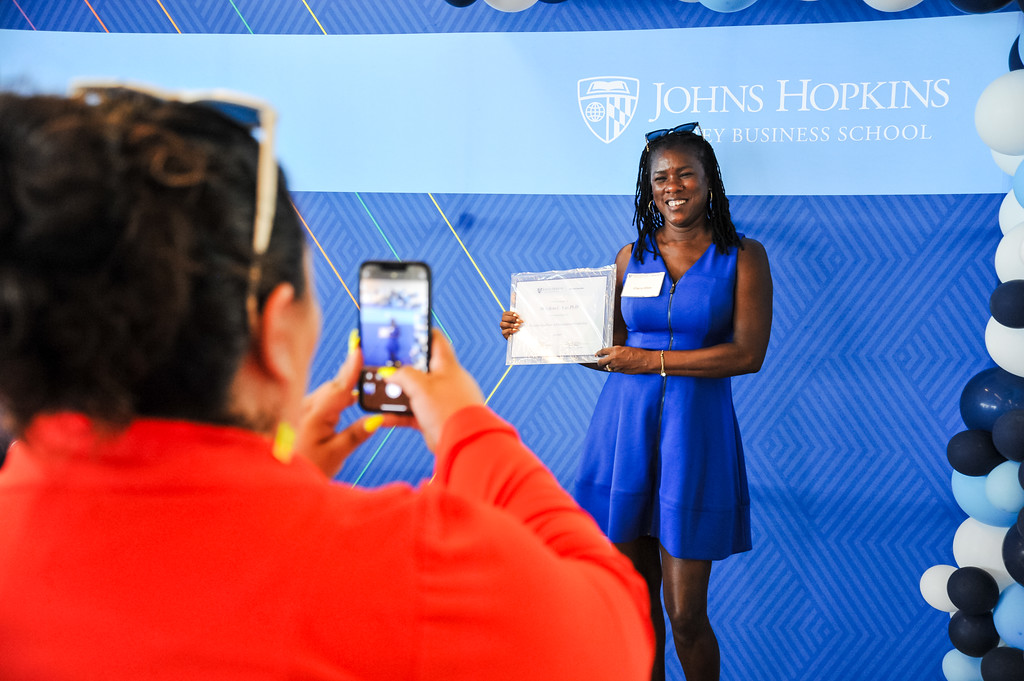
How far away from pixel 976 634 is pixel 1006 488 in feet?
1.63

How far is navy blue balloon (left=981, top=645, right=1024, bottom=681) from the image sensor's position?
2111 mm

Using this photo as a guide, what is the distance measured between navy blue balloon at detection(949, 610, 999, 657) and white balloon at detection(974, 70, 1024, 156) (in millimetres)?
1405

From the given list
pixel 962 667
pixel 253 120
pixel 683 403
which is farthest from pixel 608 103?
pixel 253 120

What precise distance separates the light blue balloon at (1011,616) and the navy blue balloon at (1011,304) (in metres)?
0.79

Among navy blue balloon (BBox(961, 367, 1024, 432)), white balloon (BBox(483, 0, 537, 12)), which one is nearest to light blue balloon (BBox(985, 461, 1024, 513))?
navy blue balloon (BBox(961, 367, 1024, 432))

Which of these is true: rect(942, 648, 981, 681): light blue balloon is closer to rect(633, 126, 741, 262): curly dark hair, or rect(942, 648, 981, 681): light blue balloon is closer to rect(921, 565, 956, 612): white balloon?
rect(921, 565, 956, 612): white balloon

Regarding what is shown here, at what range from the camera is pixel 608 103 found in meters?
3.02

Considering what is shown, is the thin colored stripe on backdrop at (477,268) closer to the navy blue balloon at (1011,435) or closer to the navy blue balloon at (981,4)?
the navy blue balloon at (1011,435)

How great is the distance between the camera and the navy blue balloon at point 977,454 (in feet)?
Answer: 7.44

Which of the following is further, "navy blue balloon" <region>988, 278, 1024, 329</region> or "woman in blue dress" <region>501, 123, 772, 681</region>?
"woman in blue dress" <region>501, 123, 772, 681</region>

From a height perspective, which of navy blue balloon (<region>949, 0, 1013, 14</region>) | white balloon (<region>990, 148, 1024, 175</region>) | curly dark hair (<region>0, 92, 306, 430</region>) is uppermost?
navy blue balloon (<region>949, 0, 1013, 14</region>)

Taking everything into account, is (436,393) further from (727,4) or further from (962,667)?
(962,667)

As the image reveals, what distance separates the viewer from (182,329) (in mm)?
527

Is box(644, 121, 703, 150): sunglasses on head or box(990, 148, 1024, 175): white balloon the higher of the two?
box(644, 121, 703, 150): sunglasses on head
